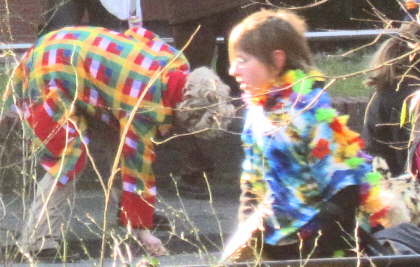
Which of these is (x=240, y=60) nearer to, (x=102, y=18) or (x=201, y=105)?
(x=201, y=105)

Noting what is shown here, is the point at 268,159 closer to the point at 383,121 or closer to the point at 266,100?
the point at 266,100

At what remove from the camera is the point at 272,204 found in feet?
8.96

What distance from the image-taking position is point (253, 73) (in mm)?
2832

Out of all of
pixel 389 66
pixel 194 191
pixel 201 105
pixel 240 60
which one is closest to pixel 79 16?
pixel 194 191

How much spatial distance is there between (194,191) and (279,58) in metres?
2.55

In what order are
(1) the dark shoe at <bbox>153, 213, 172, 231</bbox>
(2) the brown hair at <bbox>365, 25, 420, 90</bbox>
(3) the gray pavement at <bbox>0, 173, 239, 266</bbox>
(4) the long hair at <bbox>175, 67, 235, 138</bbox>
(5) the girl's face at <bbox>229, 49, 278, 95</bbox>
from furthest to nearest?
(1) the dark shoe at <bbox>153, 213, 172, 231</bbox> < (3) the gray pavement at <bbox>0, 173, 239, 266</bbox> < (2) the brown hair at <bbox>365, 25, 420, 90</bbox> < (4) the long hair at <bbox>175, 67, 235, 138</bbox> < (5) the girl's face at <bbox>229, 49, 278, 95</bbox>

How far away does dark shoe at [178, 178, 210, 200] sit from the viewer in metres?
5.31

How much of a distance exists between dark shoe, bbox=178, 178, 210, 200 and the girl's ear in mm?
2514

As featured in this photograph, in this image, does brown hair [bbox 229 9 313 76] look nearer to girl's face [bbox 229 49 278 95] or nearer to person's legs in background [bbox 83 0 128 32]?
girl's face [bbox 229 49 278 95]

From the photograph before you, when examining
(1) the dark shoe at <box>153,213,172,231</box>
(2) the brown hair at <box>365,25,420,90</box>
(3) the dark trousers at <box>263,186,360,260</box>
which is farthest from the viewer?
(1) the dark shoe at <box>153,213,172,231</box>

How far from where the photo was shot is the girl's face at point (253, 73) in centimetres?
283

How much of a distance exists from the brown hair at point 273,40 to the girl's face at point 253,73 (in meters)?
0.02

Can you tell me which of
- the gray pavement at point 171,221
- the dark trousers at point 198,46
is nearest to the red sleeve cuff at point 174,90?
the gray pavement at point 171,221

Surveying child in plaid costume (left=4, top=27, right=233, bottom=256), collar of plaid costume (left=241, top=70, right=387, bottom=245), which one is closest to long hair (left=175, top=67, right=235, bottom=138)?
child in plaid costume (left=4, top=27, right=233, bottom=256)
